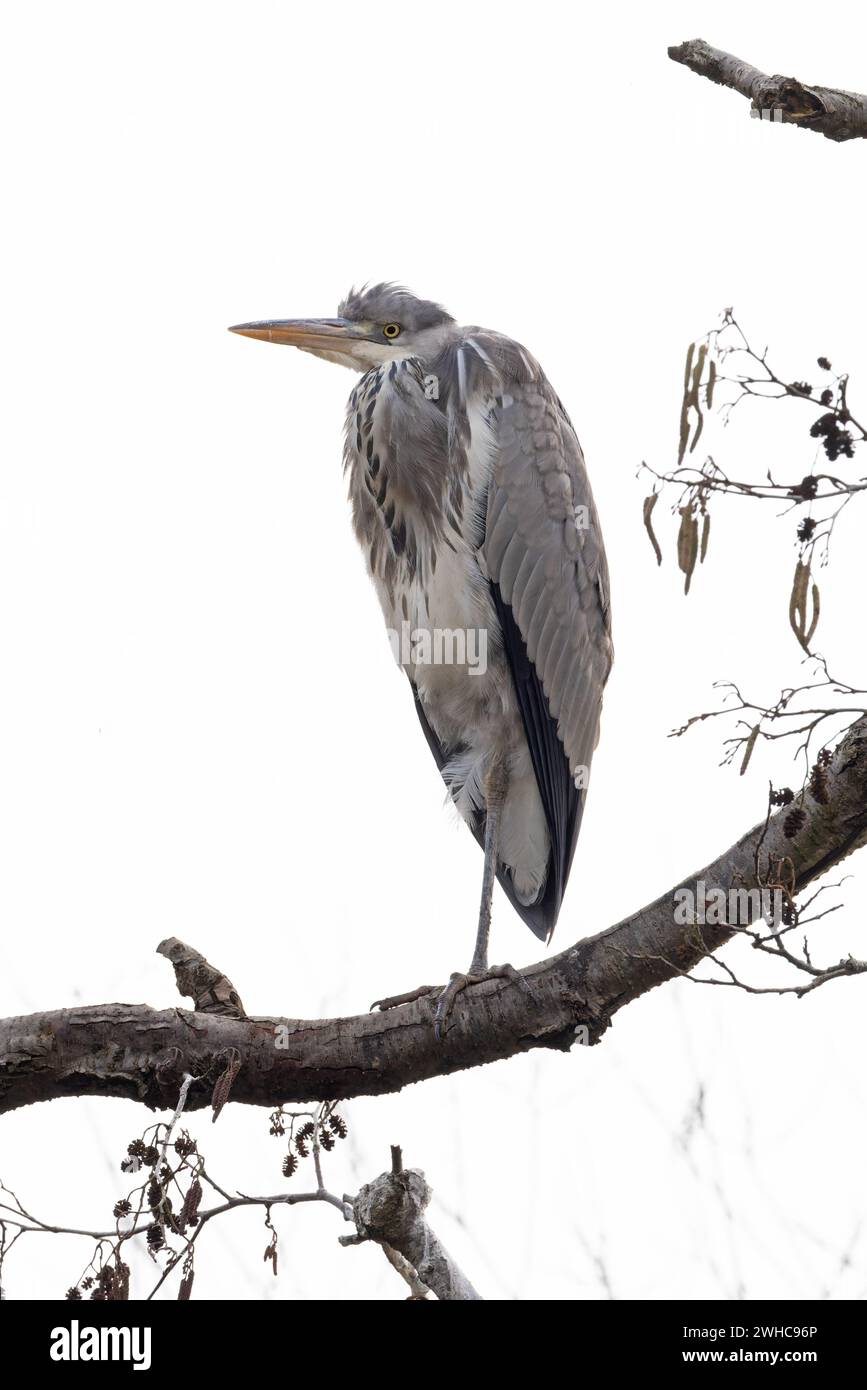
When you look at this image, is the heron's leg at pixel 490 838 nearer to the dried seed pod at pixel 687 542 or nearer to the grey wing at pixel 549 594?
the grey wing at pixel 549 594

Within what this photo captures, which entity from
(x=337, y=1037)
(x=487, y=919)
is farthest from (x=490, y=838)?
(x=337, y=1037)

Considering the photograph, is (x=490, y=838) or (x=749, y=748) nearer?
(x=749, y=748)

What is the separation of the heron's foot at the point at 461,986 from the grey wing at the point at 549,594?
4.52 ft

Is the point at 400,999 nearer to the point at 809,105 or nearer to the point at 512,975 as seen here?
the point at 512,975

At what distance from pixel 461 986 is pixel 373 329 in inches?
115

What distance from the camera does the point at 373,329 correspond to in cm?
569

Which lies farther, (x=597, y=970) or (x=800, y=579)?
(x=597, y=970)

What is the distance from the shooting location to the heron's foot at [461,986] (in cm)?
364

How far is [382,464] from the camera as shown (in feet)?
17.7

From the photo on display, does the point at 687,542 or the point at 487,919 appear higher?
the point at 687,542

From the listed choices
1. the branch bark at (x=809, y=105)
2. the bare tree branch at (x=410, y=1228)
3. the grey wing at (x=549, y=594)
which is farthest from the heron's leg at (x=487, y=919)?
the branch bark at (x=809, y=105)
